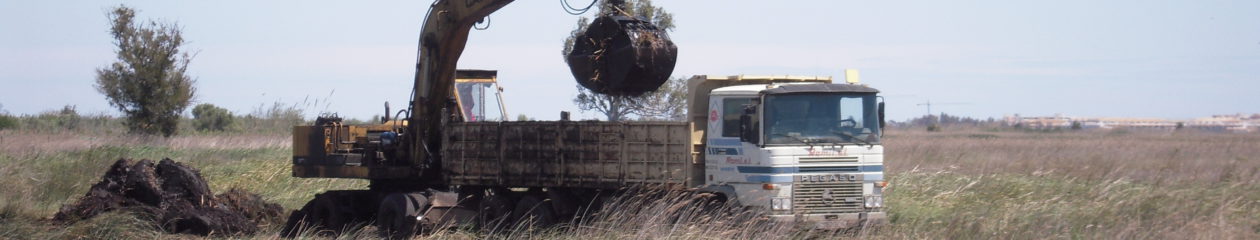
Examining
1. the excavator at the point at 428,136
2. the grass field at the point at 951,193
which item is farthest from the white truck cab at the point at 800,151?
the excavator at the point at 428,136

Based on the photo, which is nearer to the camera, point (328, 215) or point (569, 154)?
point (569, 154)

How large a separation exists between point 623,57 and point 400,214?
371 cm

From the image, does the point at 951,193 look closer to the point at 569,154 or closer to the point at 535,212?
the point at 569,154

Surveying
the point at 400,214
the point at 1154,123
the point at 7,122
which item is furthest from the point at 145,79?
the point at 1154,123

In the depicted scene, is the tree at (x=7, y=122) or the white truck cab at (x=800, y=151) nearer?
the white truck cab at (x=800, y=151)

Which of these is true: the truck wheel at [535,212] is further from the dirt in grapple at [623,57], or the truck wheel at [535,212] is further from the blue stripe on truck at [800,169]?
the blue stripe on truck at [800,169]

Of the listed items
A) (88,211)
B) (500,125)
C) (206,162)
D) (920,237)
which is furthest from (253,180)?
(920,237)

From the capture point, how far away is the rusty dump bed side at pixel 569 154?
13.9m

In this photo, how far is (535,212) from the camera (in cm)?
1506

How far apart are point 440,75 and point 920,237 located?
22.3 ft

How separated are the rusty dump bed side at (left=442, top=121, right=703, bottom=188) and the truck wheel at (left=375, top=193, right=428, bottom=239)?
639 mm

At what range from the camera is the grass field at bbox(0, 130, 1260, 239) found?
42.2ft

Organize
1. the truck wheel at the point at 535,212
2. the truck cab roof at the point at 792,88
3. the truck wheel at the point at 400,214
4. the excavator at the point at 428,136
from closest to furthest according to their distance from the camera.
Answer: the truck cab roof at the point at 792,88, the excavator at the point at 428,136, the truck wheel at the point at 535,212, the truck wheel at the point at 400,214

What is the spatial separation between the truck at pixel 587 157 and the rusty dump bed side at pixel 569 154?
0.05 feet
